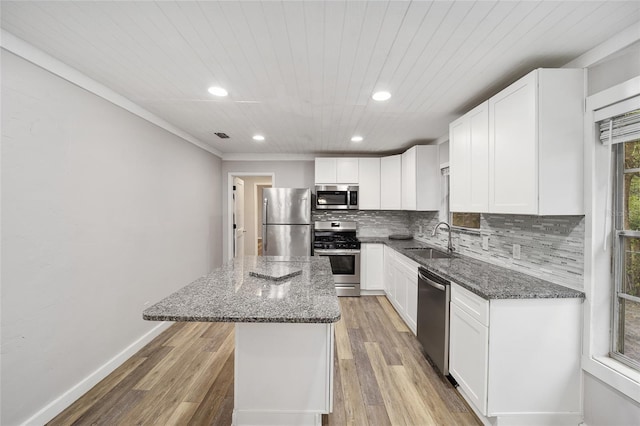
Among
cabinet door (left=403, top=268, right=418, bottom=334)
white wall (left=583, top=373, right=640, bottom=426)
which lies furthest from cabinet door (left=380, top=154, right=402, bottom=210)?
white wall (left=583, top=373, right=640, bottom=426)

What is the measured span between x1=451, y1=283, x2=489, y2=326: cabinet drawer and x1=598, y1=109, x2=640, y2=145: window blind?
1175 millimetres

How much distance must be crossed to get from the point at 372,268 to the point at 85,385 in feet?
11.4

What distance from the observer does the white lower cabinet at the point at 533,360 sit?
169 cm

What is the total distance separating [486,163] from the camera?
218 centimetres

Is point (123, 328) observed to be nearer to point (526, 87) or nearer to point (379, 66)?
point (379, 66)

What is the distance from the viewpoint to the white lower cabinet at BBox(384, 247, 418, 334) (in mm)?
2963

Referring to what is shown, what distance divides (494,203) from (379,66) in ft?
4.40

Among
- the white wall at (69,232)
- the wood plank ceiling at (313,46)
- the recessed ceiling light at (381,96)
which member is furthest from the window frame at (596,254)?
the white wall at (69,232)

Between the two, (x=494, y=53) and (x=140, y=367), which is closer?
(x=494, y=53)

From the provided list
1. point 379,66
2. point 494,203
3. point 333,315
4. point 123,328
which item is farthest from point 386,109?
point 123,328

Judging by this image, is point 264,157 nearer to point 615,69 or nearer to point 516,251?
point 516,251

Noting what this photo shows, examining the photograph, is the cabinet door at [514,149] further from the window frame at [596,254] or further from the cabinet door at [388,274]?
the cabinet door at [388,274]

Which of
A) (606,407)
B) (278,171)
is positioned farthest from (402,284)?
(278,171)

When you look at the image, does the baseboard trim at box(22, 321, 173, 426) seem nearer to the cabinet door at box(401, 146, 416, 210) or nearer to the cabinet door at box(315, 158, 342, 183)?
the cabinet door at box(315, 158, 342, 183)
